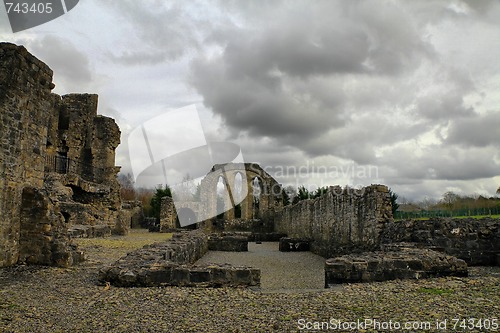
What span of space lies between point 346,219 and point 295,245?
471cm

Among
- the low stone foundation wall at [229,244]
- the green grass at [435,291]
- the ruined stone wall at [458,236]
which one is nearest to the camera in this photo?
the green grass at [435,291]

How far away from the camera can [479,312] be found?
4.19 meters

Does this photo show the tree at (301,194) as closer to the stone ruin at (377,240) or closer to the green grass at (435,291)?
the stone ruin at (377,240)

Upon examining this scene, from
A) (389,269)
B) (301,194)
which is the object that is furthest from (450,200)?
(389,269)

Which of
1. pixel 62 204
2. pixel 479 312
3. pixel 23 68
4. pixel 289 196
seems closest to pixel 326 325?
pixel 479 312

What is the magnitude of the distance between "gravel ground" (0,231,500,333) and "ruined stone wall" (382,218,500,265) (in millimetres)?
2794

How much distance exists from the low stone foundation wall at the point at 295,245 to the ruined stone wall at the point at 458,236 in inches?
277

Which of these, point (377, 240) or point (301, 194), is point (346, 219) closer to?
point (377, 240)

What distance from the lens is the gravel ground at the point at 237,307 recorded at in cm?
409

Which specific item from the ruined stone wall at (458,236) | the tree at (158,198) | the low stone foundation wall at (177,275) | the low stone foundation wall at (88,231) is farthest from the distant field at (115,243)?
the tree at (158,198)

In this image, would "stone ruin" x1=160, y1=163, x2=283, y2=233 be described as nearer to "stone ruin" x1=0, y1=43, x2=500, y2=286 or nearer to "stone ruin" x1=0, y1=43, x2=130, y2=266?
"stone ruin" x1=0, y1=43, x2=500, y2=286

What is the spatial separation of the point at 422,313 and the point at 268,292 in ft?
7.02

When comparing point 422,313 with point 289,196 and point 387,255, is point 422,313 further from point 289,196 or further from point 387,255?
point 289,196

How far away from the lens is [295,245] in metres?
16.4
